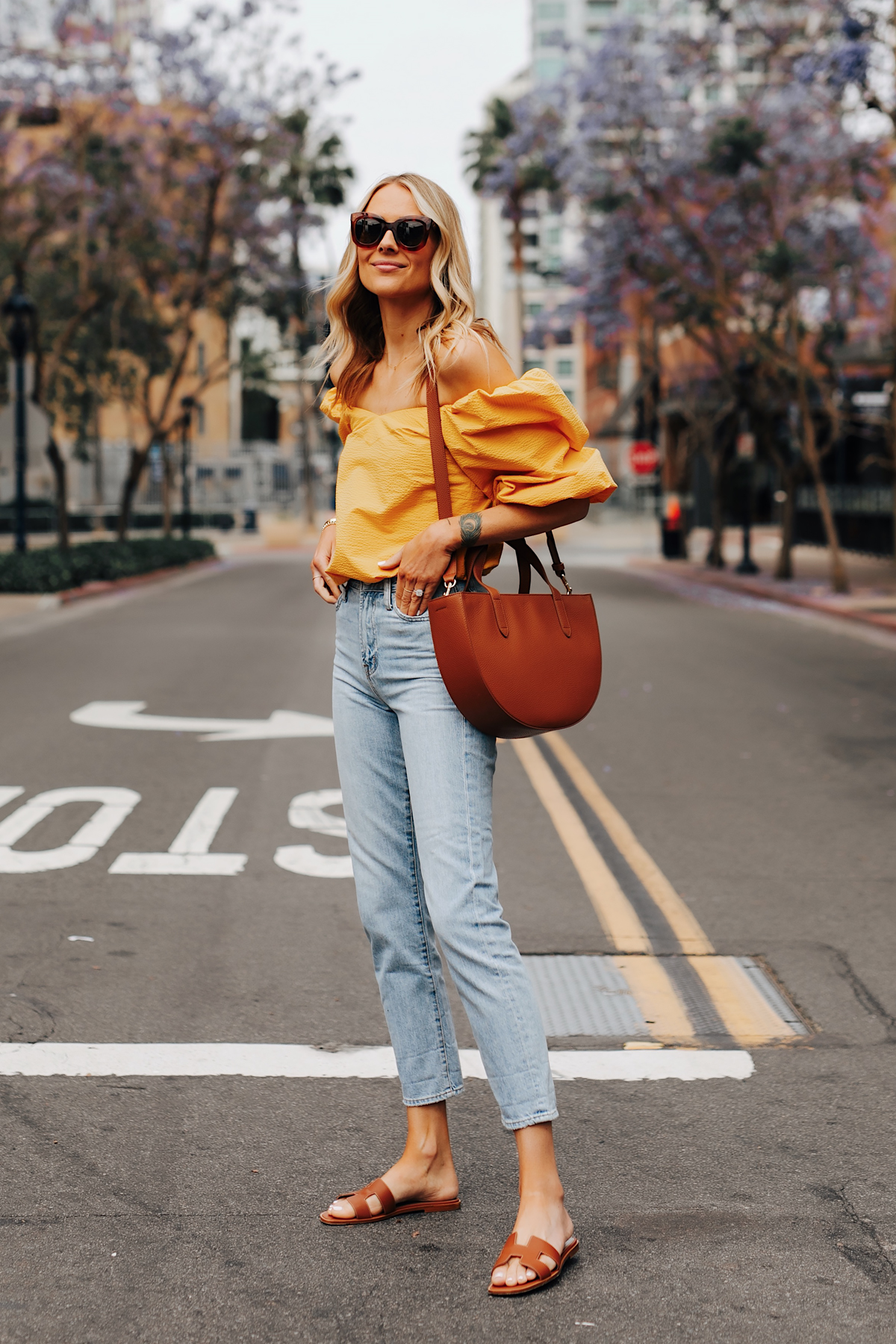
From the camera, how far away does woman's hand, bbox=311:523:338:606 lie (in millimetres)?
3285

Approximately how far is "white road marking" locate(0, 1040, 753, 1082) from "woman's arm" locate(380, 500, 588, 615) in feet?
5.40

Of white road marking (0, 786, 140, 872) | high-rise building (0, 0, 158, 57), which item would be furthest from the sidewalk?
high-rise building (0, 0, 158, 57)

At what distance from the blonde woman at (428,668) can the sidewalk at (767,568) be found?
52.9 ft

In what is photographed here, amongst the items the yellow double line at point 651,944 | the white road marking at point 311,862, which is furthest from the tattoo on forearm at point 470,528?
the white road marking at point 311,862

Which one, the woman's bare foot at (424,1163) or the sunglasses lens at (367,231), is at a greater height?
the sunglasses lens at (367,231)

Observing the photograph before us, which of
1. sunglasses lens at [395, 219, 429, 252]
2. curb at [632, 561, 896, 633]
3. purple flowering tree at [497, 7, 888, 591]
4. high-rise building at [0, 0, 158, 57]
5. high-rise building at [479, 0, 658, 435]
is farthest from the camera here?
high-rise building at [479, 0, 658, 435]

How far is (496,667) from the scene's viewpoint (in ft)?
9.77

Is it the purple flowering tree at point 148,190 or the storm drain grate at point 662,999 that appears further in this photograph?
the purple flowering tree at point 148,190

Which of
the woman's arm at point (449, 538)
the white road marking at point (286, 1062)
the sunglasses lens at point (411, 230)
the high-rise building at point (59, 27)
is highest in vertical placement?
the high-rise building at point (59, 27)

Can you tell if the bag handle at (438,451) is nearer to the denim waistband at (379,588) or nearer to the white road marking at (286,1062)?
the denim waistband at (379,588)

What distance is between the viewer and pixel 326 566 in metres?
3.28

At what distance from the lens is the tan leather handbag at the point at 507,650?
297 cm

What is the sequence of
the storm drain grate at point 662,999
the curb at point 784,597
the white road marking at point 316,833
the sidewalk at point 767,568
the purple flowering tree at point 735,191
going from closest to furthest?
1. the storm drain grate at point 662,999
2. the white road marking at point 316,833
3. the curb at point 784,597
4. the sidewalk at point 767,568
5. the purple flowering tree at point 735,191

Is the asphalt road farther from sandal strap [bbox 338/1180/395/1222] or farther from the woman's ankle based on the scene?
the woman's ankle
